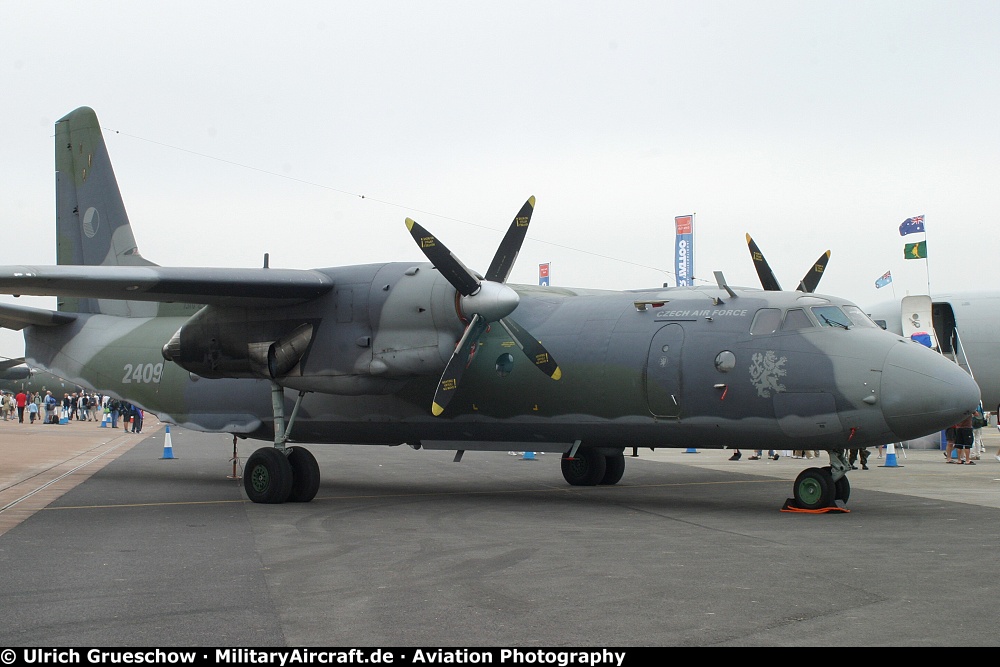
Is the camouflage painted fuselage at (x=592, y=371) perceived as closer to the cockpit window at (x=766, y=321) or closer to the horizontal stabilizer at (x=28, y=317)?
the cockpit window at (x=766, y=321)

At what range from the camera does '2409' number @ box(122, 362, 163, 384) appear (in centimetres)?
1952

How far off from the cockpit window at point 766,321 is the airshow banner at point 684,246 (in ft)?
76.2

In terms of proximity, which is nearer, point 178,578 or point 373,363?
point 178,578

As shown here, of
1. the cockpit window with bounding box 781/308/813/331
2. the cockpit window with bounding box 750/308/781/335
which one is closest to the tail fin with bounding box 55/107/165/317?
the cockpit window with bounding box 750/308/781/335

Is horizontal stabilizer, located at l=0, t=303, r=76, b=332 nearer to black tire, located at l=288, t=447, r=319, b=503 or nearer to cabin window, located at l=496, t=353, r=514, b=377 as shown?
black tire, located at l=288, t=447, r=319, b=503

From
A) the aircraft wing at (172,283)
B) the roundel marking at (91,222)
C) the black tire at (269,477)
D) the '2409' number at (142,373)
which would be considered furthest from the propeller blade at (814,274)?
the roundel marking at (91,222)

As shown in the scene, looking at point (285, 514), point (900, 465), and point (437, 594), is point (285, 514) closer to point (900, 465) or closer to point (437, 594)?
point (437, 594)

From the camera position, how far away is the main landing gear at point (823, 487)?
1384cm

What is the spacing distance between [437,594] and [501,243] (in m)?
8.14

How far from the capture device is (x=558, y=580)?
8656 millimetres

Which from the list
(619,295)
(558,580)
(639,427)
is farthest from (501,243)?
(558,580)

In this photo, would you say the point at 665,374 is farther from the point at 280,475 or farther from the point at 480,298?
the point at 280,475

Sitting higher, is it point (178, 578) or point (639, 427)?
point (639, 427)
